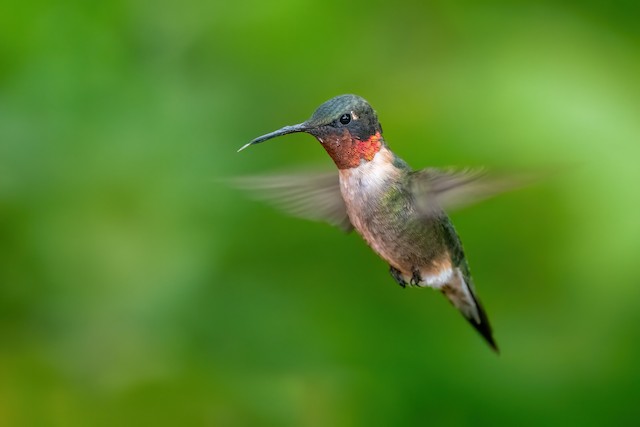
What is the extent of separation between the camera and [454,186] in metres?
1.91

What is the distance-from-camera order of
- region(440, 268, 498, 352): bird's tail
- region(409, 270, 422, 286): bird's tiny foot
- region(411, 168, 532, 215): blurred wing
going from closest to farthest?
region(411, 168, 532, 215): blurred wing
region(409, 270, 422, 286): bird's tiny foot
region(440, 268, 498, 352): bird's tail

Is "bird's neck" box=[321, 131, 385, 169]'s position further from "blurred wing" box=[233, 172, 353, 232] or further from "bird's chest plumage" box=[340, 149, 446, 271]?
"blurred wing" box=[233, 172, 353, 232]

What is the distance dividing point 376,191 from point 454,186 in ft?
0.69

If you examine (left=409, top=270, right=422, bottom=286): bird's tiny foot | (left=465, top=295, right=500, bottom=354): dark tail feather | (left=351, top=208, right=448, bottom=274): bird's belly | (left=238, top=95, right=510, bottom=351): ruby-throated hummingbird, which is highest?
(left=238, top=95, right=510, bottom=351): ruby-throated hummingbird

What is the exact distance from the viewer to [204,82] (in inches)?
152

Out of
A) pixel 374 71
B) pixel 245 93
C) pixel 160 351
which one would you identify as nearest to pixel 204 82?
pixel 245 93

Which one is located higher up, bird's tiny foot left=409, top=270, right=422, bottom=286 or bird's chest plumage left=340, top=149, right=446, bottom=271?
bird's chest plumage left=340, top=149, right=446, bottom=271

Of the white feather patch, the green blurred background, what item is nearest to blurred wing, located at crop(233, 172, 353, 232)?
the white feather patch

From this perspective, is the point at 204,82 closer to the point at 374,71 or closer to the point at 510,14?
the point at 374,71

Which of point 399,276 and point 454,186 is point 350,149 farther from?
point 399,276

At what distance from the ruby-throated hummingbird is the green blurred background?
1070mm

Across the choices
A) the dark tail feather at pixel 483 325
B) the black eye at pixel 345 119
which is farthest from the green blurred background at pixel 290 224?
the black eye at pixel 345 119

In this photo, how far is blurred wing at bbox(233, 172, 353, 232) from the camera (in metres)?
2.11

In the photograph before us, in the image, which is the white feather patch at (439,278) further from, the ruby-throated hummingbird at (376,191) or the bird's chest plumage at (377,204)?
the bird's chest plumage at (377,204)
